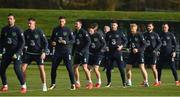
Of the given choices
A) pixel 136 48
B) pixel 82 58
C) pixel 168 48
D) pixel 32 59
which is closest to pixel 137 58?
pixel 136 48

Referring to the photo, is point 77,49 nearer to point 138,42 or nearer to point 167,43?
point 138,42

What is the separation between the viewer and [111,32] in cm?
2531

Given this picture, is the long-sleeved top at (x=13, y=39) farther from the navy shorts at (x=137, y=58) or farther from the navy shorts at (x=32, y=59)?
the navy shorts at (x=137, y=58)

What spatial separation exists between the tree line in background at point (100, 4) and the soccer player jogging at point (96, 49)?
38587 mm

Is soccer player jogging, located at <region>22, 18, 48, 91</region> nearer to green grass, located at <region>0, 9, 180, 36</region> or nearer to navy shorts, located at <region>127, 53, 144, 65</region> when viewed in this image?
navy shorts, located at <region>127, 53, 144, 65</region>

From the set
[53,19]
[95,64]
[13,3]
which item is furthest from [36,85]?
[13,3]

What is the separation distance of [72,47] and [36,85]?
2.09 metres

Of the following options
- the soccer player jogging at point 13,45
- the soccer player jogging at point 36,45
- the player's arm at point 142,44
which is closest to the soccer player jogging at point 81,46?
the soccer player jogging at point 36,45

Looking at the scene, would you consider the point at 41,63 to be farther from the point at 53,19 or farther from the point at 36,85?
the point at 53,19

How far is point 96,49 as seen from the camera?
84.3ft

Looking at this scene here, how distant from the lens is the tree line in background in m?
65.5

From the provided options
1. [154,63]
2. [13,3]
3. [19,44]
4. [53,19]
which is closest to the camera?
[19,44]

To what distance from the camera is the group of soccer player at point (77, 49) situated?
856 inches

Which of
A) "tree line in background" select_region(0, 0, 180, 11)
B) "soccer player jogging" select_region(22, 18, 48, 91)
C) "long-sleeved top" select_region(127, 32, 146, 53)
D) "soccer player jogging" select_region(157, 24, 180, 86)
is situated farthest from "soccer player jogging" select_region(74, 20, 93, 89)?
"tree line in background" select_region(0, 0, 180, 11)
